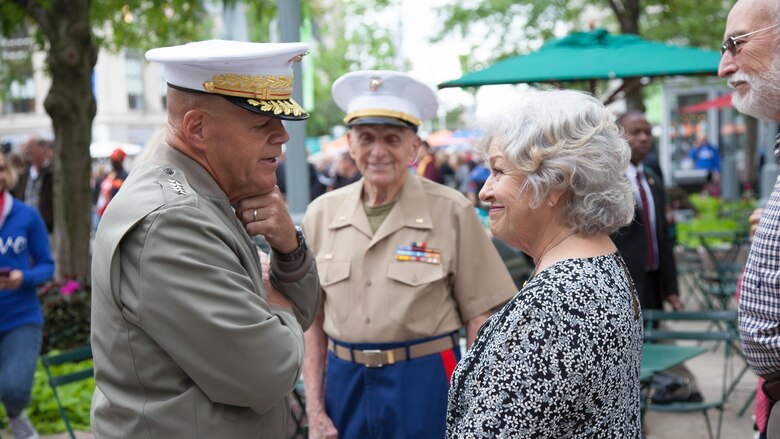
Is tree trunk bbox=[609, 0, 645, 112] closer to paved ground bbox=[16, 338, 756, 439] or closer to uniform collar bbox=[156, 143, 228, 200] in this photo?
paved ground bbox=[16, 338, 756, 439]

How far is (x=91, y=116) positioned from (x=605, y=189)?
6.83 m

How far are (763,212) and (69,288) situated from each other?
5.97 meters

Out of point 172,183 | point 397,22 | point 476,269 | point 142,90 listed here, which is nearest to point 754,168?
point 397,22

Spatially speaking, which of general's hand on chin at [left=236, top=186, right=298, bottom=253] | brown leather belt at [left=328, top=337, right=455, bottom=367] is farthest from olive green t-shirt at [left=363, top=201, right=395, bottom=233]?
general's hand on chin at [left=236, top=186, right=298, bottom=253]

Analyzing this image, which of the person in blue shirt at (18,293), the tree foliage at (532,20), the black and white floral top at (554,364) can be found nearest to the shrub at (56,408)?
the person in blue shirt at (18,293)

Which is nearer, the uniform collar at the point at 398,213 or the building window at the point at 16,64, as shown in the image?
the uniform collar at the point at 398,213

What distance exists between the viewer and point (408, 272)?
3.19 m

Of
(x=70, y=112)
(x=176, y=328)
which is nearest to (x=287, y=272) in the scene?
(x=176, y=328)

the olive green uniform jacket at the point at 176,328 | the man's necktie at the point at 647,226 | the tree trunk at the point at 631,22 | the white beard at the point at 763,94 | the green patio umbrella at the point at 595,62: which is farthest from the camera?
the tree trunk at the point at 631,22

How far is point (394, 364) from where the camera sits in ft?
10.2

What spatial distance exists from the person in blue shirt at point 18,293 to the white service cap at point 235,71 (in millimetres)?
3186

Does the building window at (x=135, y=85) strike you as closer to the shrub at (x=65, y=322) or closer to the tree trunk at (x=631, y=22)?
the tree trunk at (x=631, y=22)

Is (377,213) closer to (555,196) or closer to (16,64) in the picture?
(555,196)

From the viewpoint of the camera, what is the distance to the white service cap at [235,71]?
1.93 meters
